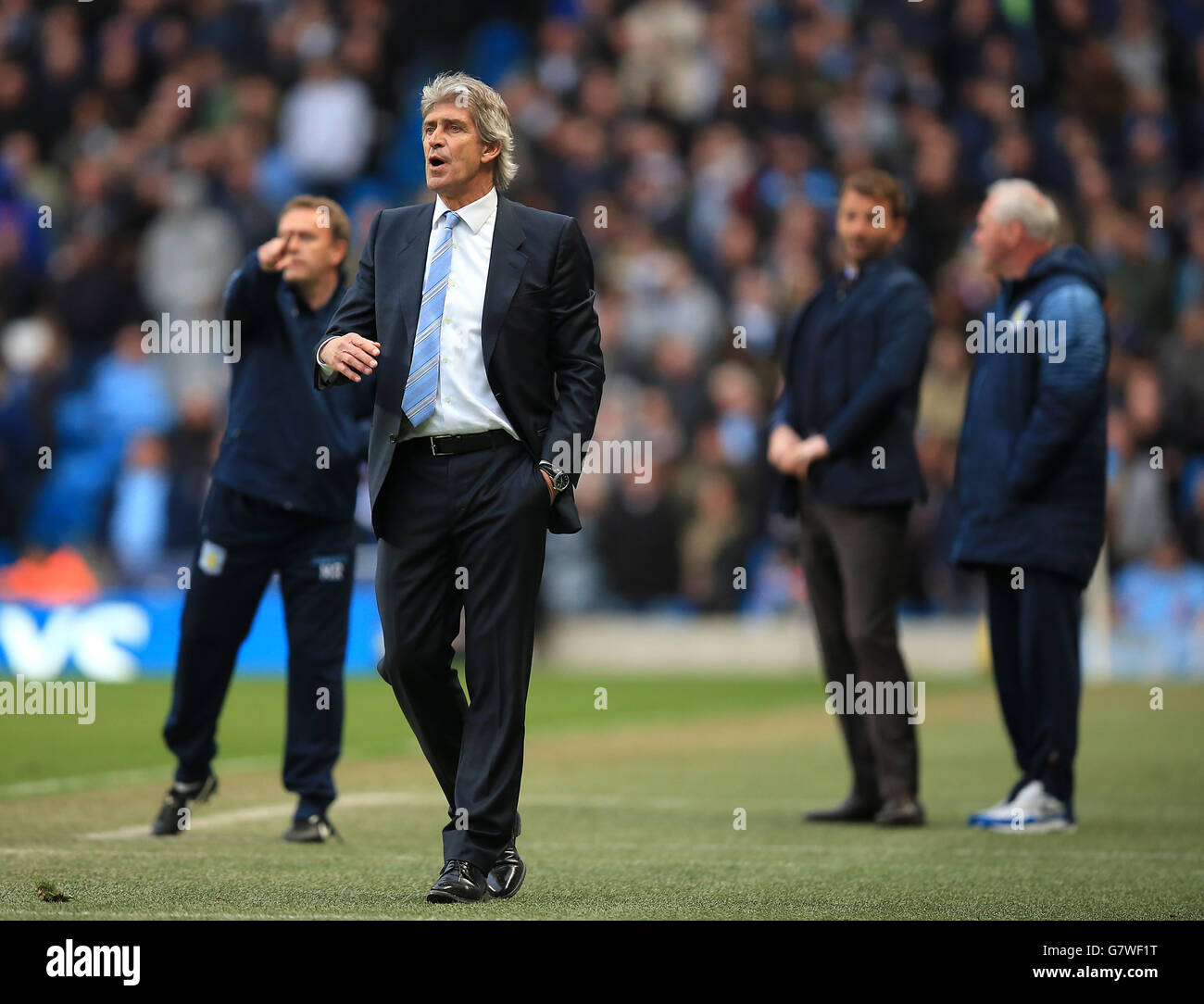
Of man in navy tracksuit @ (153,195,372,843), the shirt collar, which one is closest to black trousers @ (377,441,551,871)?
the shirt collar

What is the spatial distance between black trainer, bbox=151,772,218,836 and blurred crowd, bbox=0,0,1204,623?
9.10 meters

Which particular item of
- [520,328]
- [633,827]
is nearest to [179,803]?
[633,827]

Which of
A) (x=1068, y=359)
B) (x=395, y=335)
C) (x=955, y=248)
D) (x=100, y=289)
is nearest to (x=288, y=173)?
(x=100, y=289)

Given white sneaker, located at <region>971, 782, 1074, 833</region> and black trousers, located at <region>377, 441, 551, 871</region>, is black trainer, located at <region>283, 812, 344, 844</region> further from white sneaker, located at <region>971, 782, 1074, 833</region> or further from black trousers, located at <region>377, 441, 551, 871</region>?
white sneaker, located at <region>971, 782, 1074, 833</region>

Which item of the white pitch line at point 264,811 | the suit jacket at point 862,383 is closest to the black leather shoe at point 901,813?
the suit jacket at point 862,383

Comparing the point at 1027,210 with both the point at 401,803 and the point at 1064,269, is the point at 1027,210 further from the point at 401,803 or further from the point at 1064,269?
the point at 401,803

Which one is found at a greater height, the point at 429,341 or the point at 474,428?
the point at 429,341

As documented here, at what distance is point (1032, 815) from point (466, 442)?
3299 millimetres

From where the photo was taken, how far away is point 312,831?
7.33 meters

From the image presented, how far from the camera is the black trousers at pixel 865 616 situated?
26.9ft

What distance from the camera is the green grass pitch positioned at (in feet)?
19.0

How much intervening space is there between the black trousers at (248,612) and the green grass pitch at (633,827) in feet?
1.35

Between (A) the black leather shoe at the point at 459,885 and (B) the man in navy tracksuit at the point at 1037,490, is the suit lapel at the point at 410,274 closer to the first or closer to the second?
(A) the black leather shoe at the point at 459,885

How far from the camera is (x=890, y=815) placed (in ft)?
26.6
